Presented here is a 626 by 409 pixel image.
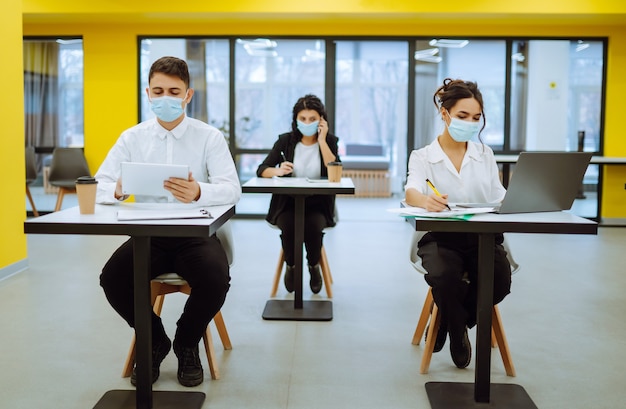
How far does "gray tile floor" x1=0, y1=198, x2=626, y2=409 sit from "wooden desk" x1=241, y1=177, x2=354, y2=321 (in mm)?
84

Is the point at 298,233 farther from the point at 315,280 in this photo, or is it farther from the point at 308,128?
the point at 308,128

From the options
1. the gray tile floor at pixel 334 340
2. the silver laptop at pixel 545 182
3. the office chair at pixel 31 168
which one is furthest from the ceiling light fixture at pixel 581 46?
the office chair at pixel 31 168

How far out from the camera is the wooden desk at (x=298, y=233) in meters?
3.25

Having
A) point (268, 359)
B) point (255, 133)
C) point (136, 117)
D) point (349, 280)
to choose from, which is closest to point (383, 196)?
point (255, 133)

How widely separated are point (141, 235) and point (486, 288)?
115 cm

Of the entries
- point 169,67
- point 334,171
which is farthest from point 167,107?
point 334,171

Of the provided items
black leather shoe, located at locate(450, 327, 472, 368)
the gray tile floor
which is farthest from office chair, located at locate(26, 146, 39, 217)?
black leather shoe, located at locate(450, 327, 472, 368)

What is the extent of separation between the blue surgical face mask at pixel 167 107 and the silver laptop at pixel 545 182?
126cm

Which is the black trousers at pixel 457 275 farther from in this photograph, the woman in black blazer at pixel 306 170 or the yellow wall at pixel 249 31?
the yellow wall at pixel 249 31

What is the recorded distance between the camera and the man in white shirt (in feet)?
7.65

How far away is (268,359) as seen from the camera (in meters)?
2.77

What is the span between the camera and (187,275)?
2.35 m

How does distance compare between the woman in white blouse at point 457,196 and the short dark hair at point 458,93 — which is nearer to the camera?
the woman in white blouse at point 457,196

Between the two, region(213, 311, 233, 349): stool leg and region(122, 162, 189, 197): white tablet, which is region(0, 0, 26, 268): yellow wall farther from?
region(122, 162, 189, 197): white tablet
